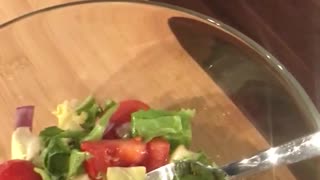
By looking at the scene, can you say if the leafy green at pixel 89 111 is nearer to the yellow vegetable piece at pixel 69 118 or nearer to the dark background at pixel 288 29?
the yellow vegetable piece at pixel 69 118

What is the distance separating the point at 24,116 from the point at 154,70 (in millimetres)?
140

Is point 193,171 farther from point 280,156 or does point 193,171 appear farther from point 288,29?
point 288,29

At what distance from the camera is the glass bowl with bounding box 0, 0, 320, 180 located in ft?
2.43

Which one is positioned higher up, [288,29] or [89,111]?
[288,29]

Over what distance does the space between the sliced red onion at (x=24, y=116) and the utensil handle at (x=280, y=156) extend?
0.21m

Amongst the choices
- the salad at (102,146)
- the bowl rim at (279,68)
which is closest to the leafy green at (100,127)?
the salad at (102,146)

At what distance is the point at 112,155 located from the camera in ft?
2.28

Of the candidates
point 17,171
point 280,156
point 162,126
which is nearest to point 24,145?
point 17,171

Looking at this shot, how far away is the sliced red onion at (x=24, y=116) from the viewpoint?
30.0 inches

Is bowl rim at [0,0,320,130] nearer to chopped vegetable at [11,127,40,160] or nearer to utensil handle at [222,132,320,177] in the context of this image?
utensil handle at [222,132,320,177]

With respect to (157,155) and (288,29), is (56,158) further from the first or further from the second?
(288,29)

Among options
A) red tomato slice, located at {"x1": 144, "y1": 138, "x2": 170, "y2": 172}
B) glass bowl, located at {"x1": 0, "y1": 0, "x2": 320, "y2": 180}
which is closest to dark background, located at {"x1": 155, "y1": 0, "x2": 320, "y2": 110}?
glass bowl, located at {"x1": 0, "y1": 0, "x2": 320, "y2": 180}

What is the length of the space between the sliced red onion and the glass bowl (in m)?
0.02

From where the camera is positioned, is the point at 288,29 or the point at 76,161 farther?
the point at 288,29
